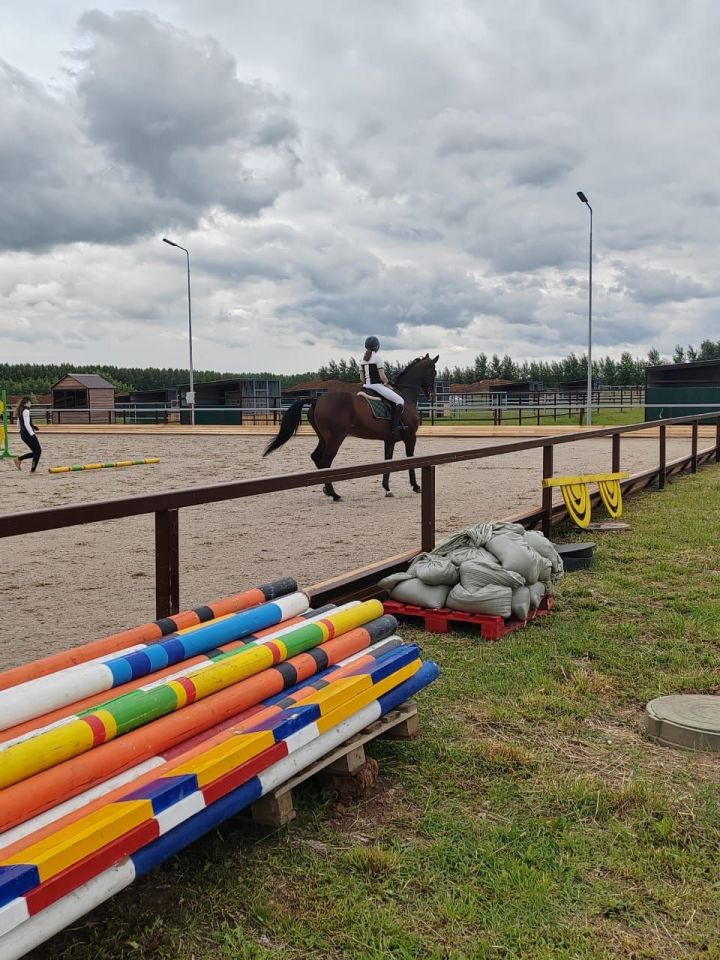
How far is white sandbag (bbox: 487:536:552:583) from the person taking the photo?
482cm

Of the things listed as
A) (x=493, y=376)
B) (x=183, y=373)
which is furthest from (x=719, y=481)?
(x=183, y=373)

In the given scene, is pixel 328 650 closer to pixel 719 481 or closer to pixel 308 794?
pixel 308 794

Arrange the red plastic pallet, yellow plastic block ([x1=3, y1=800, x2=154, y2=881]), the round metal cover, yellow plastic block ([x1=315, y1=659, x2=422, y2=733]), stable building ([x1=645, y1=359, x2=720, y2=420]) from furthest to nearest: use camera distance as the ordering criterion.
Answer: stable building ([x1=645, y1=359, x2=720, y2=420]) < the red plastic pallet < the round metal cover < yellow plastic block ([x1=315, y1=659, x2=422, y2=733]) < yellow plastic block ([x1=3, y1=800, x2=154, y2=881])

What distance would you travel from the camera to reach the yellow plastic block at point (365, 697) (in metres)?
2.63

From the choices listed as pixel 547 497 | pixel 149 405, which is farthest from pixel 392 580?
pixel 149 405

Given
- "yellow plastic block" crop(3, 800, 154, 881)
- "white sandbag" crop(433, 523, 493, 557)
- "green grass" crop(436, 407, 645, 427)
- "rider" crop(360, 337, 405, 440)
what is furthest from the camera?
"green grass" crop(436, 407, 645, 427)

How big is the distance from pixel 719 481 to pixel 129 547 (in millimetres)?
8766

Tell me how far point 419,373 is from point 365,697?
9819 millimetres

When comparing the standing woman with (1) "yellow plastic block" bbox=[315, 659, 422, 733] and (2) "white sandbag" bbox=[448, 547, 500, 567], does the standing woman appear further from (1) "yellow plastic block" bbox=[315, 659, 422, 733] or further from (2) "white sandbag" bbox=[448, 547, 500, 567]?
(1) "yellow plastic block" bbox=[315, 659, 422, 733]

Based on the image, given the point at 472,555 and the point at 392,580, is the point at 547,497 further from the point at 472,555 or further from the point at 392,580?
the point at 392,580

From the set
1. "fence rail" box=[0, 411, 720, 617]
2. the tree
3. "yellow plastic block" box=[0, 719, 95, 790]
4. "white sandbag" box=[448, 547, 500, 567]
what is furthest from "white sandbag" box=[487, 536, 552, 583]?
the tree

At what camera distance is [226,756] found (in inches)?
88.1

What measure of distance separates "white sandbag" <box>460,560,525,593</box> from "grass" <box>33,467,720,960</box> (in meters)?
0.92

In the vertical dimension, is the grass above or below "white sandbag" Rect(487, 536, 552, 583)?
below
